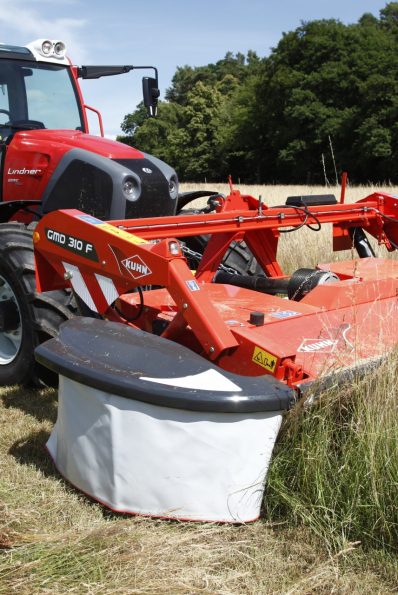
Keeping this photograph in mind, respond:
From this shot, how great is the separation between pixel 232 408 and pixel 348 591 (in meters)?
0.72

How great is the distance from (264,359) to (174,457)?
57 cm

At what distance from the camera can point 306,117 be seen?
41.6 meters

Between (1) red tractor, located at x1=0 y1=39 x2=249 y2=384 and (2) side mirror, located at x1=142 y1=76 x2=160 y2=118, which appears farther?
(2) side mirror, located at x1=142 y1=76 x2=160 y2=118

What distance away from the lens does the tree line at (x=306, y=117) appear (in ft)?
124

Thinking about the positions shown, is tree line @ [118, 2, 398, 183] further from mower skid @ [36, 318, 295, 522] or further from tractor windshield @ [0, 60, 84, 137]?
mower skid @ [36, 318, 295, 522]

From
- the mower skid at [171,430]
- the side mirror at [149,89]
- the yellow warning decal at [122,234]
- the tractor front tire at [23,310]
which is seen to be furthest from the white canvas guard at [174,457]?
the side mirror at [149,89]

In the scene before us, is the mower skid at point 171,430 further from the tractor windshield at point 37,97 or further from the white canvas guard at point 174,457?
the tractor windshield at point 37,97

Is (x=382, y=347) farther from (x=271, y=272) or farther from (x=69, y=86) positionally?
(x=69, y=86)

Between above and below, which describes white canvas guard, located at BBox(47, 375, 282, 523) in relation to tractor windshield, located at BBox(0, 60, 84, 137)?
below

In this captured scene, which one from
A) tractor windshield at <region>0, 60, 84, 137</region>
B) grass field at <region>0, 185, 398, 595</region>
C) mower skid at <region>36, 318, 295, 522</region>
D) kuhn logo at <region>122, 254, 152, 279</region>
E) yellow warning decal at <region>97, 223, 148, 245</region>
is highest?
tractor windshield at <region>0, 60, 84, 137</region>

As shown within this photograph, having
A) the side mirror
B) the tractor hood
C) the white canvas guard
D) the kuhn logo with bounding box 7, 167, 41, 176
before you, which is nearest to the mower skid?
the white canvas guard

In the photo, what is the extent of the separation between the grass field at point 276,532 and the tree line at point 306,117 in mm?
32407

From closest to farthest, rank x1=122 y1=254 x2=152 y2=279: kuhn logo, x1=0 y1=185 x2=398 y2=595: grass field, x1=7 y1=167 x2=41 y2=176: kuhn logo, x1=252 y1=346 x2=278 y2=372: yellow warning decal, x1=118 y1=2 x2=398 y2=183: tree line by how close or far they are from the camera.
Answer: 1. x1=0 y1=185 x2=398 y2=595: grass field
2. x1=252 y1=346 x2=278 y2=372: yellow warning decal
3. x1=122 y1=254 x2=152 y2=279: kuhn logo
4. x1=7 y1=167 x2=41 y2=176: kuhn logo
5. x1=118 y1=2 x2=398 y2=183: tree line

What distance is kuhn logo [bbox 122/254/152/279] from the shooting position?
9.32ft
